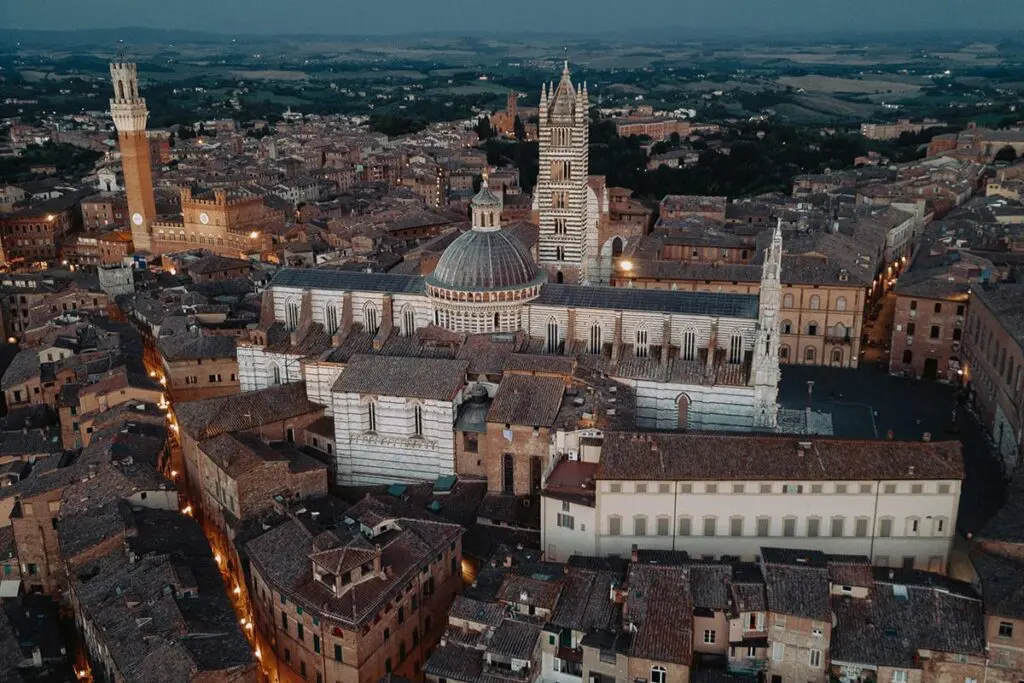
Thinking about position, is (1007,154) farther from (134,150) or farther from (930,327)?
(134,150)

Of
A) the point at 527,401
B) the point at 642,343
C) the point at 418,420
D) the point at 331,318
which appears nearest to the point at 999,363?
the point at 642,343

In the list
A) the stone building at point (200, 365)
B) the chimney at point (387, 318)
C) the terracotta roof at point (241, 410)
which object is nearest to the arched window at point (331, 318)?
the chimney at point (387, 318)

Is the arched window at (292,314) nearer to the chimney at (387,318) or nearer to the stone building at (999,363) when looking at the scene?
the chimney at (387,318)

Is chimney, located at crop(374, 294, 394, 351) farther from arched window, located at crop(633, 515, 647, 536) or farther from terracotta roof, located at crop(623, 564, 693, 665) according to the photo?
terracotta roof, located at crop(623, 564, 693, 665)

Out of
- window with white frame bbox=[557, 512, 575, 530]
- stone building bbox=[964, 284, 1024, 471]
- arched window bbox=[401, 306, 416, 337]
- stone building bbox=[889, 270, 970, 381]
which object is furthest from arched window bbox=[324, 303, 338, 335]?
stone building bbox=[964, 284, 1024, 471]

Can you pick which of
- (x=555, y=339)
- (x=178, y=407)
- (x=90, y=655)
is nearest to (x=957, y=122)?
(x=555, y=339)

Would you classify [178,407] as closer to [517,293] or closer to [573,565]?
[517,293]
